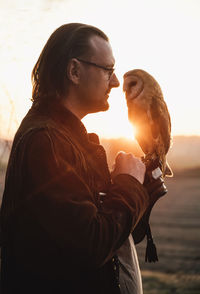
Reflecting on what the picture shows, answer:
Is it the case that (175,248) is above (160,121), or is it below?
below

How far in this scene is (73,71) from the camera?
6.79 feet

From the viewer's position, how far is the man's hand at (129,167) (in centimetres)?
196

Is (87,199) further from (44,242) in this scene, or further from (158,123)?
(158,123)

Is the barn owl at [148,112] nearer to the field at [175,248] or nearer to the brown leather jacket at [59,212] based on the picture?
the brown leather jacket at [59,212]

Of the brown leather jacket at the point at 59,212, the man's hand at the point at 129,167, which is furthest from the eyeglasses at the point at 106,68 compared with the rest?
the man's hand at the point at 129,167

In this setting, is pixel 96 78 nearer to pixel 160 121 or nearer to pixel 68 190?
pixel 68 190

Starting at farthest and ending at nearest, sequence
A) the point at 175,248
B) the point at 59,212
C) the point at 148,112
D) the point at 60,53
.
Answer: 1. the point at 175,248
2. the point at 148,112
3. the point at 60,53
4. the point at 59,212

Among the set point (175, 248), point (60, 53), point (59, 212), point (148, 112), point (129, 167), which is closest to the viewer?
point (59, 212)

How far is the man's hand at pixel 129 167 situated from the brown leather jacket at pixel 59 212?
0.15 feet

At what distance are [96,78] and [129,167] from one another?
0.44 meters

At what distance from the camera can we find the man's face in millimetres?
2080

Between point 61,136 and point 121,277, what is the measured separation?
2.38 ft

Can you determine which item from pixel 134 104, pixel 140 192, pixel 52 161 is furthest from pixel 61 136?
pixel 134 104

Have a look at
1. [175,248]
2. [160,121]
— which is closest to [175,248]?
[175,248]
